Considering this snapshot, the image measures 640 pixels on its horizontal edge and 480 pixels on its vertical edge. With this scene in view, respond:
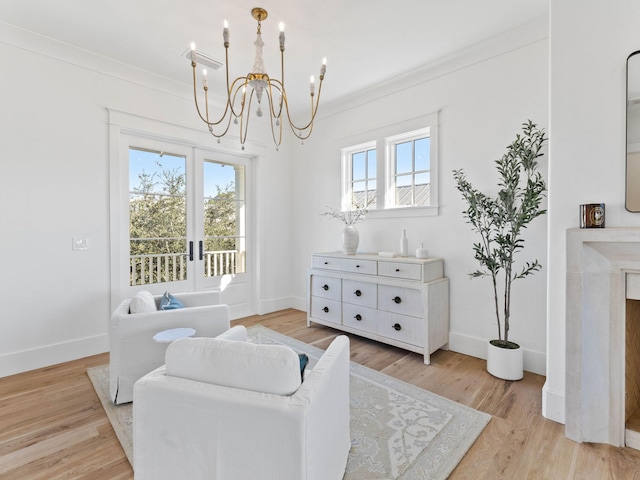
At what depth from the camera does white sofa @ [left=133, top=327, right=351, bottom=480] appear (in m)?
1.06

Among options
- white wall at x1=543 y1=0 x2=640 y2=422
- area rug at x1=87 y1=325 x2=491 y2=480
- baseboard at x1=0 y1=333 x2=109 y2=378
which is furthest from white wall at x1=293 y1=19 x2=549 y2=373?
baseboard at x1=0 y1=333 x2=109 y2=378

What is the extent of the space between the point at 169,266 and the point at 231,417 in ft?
9.71

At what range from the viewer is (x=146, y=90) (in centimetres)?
336

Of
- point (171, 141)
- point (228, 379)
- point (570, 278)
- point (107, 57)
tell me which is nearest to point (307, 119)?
point (171, 141)

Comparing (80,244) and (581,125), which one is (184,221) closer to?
(80,244)

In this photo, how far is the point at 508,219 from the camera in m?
2.50

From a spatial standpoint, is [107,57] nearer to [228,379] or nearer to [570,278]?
[228,379]

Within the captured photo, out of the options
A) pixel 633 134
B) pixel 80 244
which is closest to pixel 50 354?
pixel 80 244

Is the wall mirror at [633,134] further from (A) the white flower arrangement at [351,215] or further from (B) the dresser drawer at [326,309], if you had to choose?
(B) the dresser drawer at [326,309]

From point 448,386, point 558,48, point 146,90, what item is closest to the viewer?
point 558,48

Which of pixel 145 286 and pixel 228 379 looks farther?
pixel 145 286

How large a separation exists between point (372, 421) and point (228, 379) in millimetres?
1199

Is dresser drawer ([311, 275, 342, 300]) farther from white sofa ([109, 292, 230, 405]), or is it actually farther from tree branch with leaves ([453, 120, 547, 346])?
white sofa ([109, 292, 230, 405])

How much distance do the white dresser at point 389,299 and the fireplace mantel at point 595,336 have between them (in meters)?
1.15
